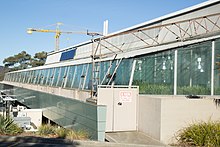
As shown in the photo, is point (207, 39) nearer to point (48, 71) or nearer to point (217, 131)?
point (217, 131)

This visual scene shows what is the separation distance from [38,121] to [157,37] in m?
11.8

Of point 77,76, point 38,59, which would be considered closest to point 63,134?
point 77,76

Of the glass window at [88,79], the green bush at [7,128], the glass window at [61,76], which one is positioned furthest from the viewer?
the glass window at [61,76]

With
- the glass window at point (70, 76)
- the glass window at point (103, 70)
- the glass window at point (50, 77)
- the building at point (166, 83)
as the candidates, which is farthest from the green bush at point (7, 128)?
the glass window at point (50, 77)

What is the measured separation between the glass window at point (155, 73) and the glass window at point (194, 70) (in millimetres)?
478

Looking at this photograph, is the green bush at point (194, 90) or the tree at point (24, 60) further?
the tree at point (24, 60)

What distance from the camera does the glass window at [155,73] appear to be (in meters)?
13.1

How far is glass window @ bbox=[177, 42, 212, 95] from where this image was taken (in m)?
11.8

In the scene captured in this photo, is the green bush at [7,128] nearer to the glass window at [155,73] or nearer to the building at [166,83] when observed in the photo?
the building at [166,83]

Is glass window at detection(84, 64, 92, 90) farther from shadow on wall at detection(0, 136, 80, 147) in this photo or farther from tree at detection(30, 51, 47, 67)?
tree at detection(30, 51, 47, 67)

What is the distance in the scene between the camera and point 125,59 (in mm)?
15055

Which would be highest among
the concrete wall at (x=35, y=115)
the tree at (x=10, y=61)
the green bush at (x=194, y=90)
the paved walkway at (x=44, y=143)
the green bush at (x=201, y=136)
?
the tree at (x=10, y=61)

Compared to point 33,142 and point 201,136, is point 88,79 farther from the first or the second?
point 201,136

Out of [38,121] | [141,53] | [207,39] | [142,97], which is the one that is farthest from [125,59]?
[38,121]
